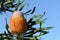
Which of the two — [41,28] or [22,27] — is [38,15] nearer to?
[41,28]

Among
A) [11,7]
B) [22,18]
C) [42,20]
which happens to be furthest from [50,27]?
[11,7]

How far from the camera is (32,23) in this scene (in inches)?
132

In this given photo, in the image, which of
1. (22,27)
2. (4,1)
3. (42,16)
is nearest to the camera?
(22,27)

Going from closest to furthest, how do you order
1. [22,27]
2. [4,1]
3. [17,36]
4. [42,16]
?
[22,27] → [17,36] → [42,16] → [4,1]

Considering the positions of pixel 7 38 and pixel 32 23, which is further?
pixel 32 23

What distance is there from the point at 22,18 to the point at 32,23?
0.38m

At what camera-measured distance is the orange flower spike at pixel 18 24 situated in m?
2.92

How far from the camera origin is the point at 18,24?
2.92 metres

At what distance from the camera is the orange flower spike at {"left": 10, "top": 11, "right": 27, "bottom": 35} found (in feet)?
9.58

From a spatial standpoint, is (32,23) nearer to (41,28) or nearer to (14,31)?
(41,28)

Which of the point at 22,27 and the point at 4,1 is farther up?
the point at 4,1

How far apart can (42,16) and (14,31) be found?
594 millimetres

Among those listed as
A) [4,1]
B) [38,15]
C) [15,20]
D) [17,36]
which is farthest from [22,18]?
[4,1]


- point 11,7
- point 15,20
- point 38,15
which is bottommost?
point 15,20
